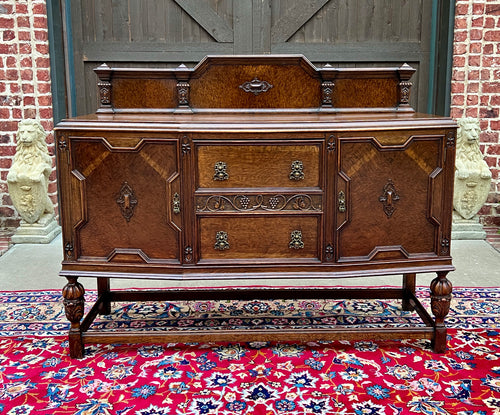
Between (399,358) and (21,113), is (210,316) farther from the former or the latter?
(21,113)

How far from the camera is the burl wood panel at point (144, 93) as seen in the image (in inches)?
110

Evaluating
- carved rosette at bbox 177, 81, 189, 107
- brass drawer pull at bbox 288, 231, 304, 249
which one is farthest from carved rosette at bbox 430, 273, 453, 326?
carved rosette at bbox 177, 81, 189, 107

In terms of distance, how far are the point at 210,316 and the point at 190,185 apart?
1042mm

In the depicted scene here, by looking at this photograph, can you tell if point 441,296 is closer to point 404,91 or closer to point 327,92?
point 404,91

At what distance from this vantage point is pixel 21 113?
5.01 meters

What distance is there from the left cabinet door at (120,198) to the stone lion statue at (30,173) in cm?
238

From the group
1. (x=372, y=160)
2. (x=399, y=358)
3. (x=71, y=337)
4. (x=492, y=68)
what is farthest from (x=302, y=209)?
(x=492, y=68)

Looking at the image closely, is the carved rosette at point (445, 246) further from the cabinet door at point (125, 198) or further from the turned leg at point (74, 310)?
the turned leg at point (74, 310)

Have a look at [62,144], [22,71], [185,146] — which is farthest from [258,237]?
[22,71]

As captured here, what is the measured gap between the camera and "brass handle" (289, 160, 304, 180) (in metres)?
2.59

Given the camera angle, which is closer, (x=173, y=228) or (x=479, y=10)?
(x=173, y=228)

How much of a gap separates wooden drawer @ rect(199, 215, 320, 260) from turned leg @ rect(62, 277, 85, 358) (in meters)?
0.66

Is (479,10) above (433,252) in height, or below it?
above

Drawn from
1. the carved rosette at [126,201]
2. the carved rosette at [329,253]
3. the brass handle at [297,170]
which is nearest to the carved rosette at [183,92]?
the carved rosette at [126,201]
